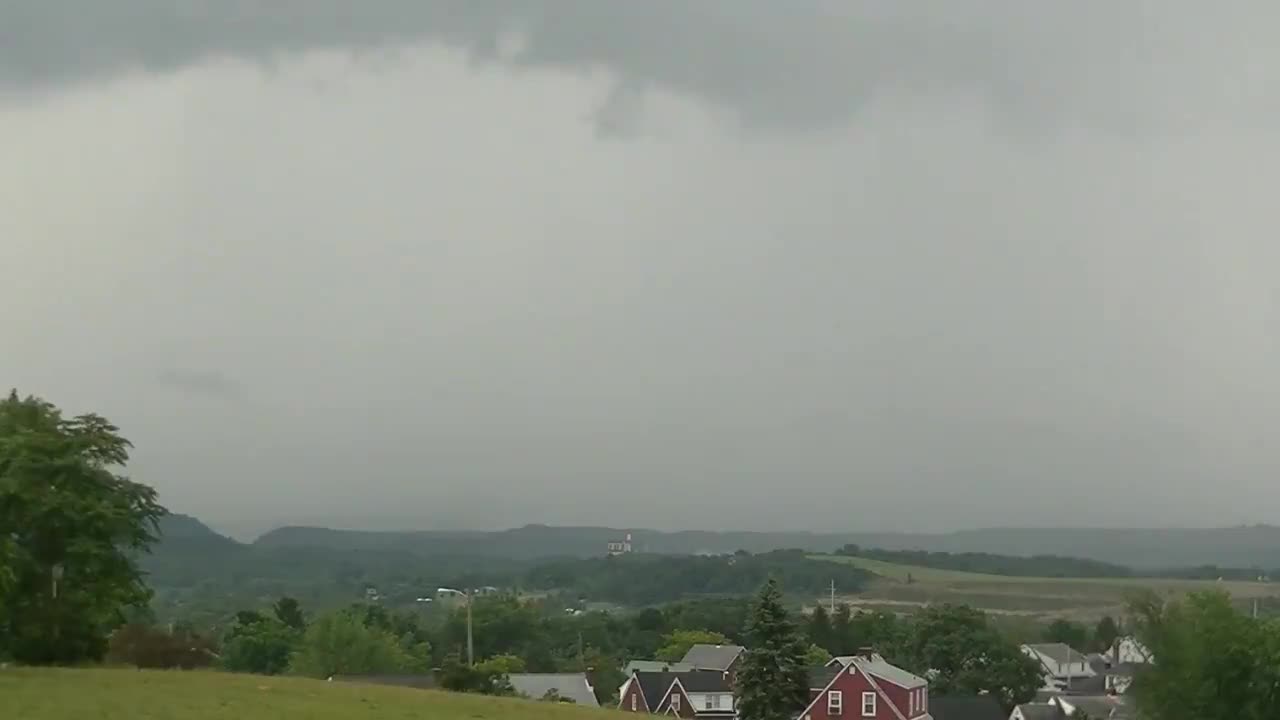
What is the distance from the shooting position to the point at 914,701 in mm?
84938

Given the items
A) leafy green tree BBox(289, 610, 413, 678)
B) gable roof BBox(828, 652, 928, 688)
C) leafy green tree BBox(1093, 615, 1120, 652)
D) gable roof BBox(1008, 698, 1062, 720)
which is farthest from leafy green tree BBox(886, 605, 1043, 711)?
leafy green tree BBox(1093, 615, 1120, 652)

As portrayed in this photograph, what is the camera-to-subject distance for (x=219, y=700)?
100 ft

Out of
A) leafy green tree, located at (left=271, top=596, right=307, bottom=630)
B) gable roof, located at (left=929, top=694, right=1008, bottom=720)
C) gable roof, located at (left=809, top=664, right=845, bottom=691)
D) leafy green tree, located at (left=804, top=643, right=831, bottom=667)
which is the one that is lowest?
Answer: gable roof, located at (left=929, top=694, right=1008, bottom=720)

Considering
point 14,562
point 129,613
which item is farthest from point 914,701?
point 14,562

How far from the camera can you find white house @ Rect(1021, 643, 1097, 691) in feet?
512

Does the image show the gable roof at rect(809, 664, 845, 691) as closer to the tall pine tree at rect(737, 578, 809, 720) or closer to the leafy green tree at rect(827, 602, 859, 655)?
the tall pine tree at rect(737, 578, 809, 720)

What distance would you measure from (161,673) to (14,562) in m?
4.94

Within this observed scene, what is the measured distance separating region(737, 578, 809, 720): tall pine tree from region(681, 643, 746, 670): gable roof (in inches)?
1796

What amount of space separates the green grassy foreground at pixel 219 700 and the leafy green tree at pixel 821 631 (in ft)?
297

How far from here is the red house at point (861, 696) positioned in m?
83.2

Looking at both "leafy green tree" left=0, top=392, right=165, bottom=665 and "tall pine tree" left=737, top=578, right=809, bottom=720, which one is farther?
"tall pine tree" left=737, top=578, right=809, bottom=720

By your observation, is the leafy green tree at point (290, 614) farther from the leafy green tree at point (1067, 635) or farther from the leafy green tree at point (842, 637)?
the leafy green tree at point (1067, 635)

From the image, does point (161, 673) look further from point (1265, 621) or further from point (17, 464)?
point (1265, 621)

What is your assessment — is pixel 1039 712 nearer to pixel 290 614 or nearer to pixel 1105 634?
pixel 290 614
